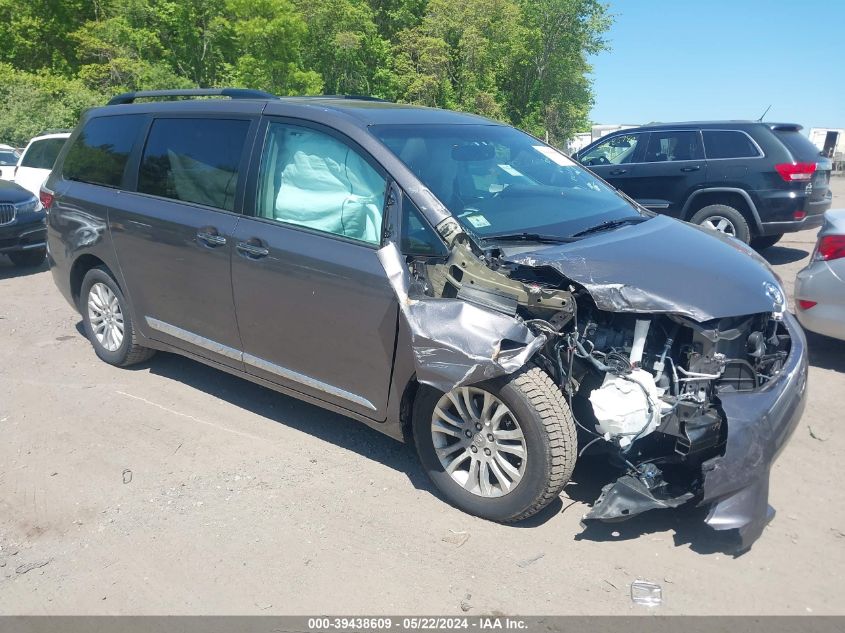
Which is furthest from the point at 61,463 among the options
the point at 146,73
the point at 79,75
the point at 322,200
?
the point at 79,75

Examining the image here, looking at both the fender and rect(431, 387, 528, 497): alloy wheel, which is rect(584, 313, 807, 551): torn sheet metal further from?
the fender

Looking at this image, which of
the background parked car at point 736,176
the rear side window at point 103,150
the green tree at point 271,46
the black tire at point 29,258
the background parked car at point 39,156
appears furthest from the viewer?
the green tree at point 271,46

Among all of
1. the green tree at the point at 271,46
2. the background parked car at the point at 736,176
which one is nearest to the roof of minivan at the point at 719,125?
the background parked car at the point at 736,176

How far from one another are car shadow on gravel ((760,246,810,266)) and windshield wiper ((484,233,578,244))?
697cm

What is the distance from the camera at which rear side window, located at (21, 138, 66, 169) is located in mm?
12125

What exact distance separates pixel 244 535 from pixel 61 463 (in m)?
1.46

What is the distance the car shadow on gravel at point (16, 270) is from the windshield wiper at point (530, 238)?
26.5 feet

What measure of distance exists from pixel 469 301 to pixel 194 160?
2.31 metres

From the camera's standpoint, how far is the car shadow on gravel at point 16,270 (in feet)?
31.0

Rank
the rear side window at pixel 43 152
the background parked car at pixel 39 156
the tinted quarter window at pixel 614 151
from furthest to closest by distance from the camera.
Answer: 1. the rear side window at pixel 43 152
2. the background parked car at pixel 39 156
3. the tinted quarter window at pixel 614 151

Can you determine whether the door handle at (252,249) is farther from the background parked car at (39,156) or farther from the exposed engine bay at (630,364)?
the background parked car at (39,156)

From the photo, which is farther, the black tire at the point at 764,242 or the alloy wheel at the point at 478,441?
the black tire at the point at 764,242
